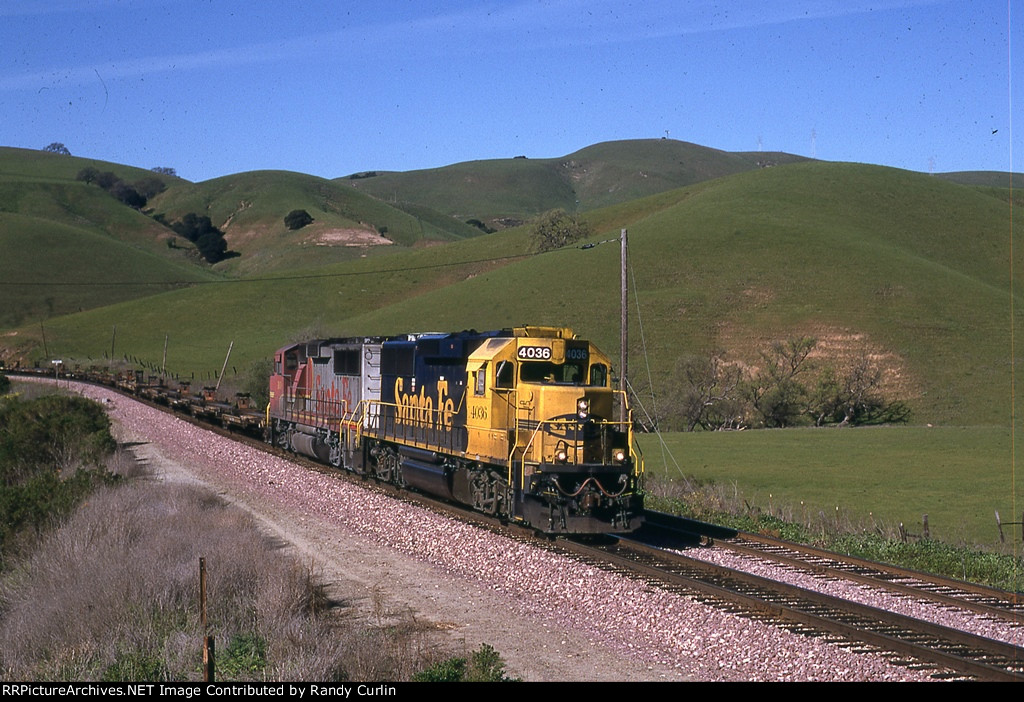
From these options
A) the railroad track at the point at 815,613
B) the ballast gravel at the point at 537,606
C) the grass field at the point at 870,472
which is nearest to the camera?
the railroad track at the point at 815,613

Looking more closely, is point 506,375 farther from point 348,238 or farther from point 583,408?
point 348,238

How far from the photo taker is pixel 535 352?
1944cm

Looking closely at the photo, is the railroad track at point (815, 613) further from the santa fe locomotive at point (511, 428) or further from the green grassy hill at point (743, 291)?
the green grassy hill at point (743, 291)

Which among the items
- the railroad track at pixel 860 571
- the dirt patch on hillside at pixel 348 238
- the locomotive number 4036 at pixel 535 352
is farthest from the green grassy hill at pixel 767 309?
the dirt patch on hillside at pixel 348 238

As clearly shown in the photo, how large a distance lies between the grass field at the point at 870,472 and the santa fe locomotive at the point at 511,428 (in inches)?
333

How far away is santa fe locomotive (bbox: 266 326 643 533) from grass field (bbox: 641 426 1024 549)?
8452mm

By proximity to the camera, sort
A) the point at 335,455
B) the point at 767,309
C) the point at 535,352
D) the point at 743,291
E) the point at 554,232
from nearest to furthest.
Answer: the point at 535,352 → the point at 335,455 → the point at 767,309 → the point at 743,291 → the point at 554,232

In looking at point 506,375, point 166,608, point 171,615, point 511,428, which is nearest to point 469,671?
point 171,615

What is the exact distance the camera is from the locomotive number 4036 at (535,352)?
762 inches

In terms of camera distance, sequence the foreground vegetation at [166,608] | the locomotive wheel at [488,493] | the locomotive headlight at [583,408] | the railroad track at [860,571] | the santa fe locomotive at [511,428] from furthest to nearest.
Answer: the locomotive wheel at [488,493] < the locomotive headlight at [583,408] < the santa fe locomotive at [511,428] < the railroad track at [860,571] < the foreground vegetation at [166,608]

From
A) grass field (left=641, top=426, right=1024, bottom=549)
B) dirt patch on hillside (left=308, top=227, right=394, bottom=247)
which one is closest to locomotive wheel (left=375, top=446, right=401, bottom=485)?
grass field (left=641, top=426, right=1024, bottom=549)

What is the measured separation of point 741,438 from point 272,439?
2366 cm

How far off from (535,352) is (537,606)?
639 centimetres

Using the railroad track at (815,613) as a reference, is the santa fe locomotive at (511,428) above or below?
above
